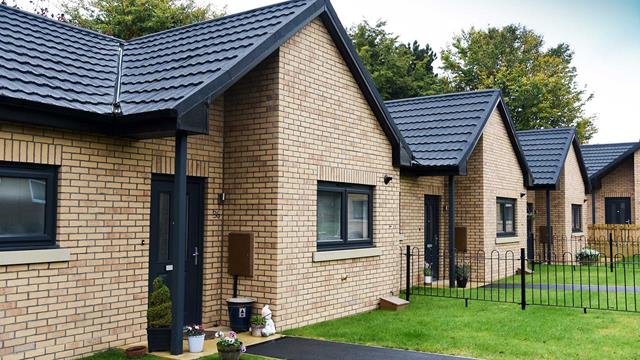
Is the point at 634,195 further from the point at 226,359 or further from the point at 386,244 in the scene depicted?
the point at 226,359

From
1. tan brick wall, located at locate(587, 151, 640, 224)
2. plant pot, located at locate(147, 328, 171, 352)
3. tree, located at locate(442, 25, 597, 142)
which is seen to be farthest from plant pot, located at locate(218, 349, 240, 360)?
tree, located at locate(442, 25, 597, 142)

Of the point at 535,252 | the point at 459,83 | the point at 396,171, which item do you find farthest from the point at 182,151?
the point at 459,83

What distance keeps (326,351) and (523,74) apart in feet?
124

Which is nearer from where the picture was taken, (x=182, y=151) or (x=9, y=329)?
(x=9, y=329)

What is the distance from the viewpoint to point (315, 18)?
1045cm

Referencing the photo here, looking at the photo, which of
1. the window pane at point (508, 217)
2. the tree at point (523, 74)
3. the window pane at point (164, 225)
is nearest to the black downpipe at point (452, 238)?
the window pane at point (508, 217)

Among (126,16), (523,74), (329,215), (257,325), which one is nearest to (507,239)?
(329,215)

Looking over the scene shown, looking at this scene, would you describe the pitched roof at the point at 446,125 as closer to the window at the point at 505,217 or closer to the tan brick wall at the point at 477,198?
the tan brick wall at the point at 477,198

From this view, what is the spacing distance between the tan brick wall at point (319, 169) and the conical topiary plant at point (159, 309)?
2.01 meters

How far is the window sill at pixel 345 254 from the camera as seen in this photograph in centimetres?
1022

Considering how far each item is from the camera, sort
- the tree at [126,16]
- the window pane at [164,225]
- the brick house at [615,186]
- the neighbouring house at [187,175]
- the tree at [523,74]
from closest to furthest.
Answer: the neighbouring house at [187,175] < the window pane at [164,225] < the brick house at [615,186] < the tree at [126,16] < the tree at [523,74]

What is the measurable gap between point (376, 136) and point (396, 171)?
1075mm

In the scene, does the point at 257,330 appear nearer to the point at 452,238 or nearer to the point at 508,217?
the point at 452,238

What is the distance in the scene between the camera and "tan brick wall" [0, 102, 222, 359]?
6.99 m
